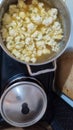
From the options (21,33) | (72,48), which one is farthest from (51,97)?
(21,33)

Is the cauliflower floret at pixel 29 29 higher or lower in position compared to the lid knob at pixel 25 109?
higher

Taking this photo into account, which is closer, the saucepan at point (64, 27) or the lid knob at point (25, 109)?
the saucepan at point (64, 27)

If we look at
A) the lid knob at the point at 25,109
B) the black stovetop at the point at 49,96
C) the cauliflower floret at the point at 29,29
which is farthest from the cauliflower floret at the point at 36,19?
the lid knob at the point at 25,109

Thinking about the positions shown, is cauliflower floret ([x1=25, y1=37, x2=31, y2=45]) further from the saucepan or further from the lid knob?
the lid knob

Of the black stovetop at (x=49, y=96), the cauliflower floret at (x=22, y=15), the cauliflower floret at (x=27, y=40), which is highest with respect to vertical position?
the cauliflower floret at (x=22, y=15)

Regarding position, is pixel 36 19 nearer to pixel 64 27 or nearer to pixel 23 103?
pixel 64 27

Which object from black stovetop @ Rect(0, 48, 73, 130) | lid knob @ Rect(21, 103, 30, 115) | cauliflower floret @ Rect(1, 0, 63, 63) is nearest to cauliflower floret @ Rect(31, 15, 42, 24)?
cauliflower floret @ Rect(1, 0, 63, 63)

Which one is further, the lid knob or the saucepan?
the lid knob

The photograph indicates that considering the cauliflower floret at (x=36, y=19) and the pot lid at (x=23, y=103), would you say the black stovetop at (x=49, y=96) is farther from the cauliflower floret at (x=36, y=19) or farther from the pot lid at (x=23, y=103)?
the cauliflower floret at (x=36, y=19)
